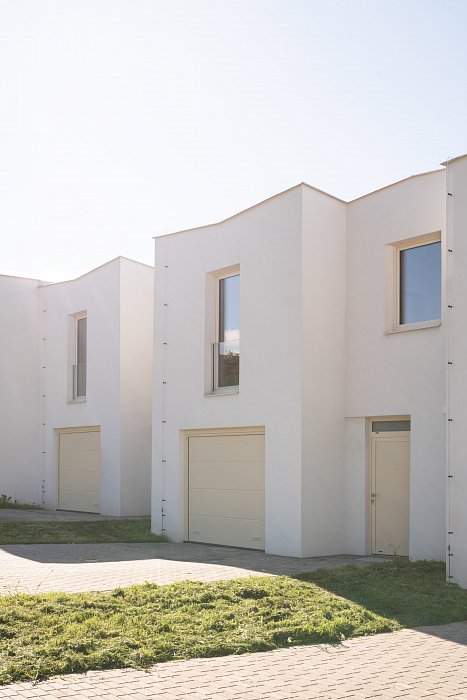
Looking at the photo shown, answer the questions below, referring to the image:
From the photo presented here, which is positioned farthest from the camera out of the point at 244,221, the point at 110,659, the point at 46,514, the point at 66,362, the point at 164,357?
the point at 66,362

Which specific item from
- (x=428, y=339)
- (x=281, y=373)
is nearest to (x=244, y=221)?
(x=281, y=373)

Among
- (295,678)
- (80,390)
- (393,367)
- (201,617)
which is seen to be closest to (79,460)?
(80,390)

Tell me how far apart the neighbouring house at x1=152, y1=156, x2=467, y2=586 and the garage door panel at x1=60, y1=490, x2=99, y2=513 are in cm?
592

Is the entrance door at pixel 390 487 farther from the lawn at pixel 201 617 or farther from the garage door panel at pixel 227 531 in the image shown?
the lawn at pixel 201 617

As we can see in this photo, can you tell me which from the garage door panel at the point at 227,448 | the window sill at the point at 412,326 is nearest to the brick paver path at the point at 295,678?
the window sill at the point at 412,326

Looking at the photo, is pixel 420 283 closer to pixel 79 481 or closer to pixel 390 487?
pixel 390 487

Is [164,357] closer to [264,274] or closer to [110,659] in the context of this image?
[264,274]

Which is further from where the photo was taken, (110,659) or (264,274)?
(264,274)

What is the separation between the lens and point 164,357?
1578 cm

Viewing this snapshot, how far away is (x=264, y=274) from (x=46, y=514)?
29.9 feet

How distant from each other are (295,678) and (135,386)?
13.4 meters

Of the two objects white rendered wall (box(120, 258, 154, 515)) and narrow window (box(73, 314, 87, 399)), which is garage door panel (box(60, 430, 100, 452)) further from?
white rendered wall (box(120, 258, 154, 515))

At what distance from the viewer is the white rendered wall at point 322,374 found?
1278 centimetres

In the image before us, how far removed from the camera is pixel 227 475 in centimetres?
1441
